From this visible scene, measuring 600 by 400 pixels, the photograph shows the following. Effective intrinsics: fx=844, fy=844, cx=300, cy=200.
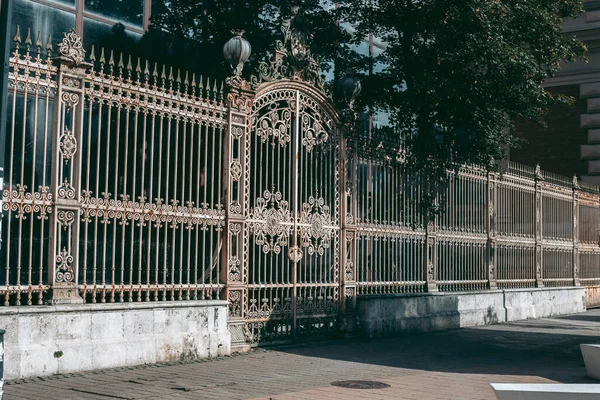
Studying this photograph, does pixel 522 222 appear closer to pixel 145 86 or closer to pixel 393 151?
pixel 393 151

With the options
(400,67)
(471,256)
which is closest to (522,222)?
(471,256)

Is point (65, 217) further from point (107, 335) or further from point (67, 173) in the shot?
point (107, 335)

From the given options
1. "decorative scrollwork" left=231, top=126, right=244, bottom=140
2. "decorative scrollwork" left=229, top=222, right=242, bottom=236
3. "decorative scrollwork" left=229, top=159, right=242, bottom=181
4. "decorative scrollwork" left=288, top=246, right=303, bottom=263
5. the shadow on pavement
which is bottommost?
the shadow on pavement

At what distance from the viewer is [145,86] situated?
1184 cm

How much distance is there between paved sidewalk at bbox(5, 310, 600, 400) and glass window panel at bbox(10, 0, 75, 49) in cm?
683

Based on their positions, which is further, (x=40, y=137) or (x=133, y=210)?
(x=40, y=137)

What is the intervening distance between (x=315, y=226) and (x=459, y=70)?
15.2 feet

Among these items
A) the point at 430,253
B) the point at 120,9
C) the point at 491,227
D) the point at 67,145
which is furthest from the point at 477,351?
the point at 120,9

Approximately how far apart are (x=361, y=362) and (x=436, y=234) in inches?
246

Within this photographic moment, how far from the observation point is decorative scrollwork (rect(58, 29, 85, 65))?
10781mm

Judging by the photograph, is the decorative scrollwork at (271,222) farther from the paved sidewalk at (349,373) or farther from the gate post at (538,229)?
the gate post at (538,229)

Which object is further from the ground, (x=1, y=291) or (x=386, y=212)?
(x=386, y=212)

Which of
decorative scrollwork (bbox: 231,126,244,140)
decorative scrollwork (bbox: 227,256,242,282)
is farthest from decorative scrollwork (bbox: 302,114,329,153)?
decorative scrollwork (bbox: 227,256,242,282)

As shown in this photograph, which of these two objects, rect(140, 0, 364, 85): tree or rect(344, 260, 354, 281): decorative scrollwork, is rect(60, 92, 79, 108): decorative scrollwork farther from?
rect(344, 260, 354, 281): decorative scrollwork
